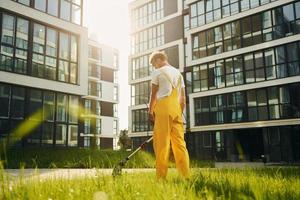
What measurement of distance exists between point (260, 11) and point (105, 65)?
31.5 meters

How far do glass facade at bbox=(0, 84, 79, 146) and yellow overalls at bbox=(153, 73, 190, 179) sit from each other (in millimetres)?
16608

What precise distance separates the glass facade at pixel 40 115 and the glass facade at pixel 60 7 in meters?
5.58

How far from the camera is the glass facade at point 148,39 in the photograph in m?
35.6

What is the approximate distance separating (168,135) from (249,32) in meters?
22.5

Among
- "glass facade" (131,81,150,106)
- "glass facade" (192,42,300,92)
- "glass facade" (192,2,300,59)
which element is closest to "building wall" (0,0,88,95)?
"glass facade" (192,42,300,92)

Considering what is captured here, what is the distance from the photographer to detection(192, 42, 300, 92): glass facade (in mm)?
22859

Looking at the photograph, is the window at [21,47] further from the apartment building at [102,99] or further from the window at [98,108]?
the window at [98,108]

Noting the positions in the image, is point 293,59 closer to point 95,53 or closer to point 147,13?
point 147,13

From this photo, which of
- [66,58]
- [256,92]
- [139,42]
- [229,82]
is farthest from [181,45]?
[66,58]

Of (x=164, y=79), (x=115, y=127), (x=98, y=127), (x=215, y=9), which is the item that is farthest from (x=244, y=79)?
(x=115, y=127)

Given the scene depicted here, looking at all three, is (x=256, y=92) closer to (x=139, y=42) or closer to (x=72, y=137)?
(x=72, y=137)

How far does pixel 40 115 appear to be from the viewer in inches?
856

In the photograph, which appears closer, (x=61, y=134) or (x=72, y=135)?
(x=61, y=134)

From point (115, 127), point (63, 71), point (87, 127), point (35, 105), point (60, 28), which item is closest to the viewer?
point (35, 105)
